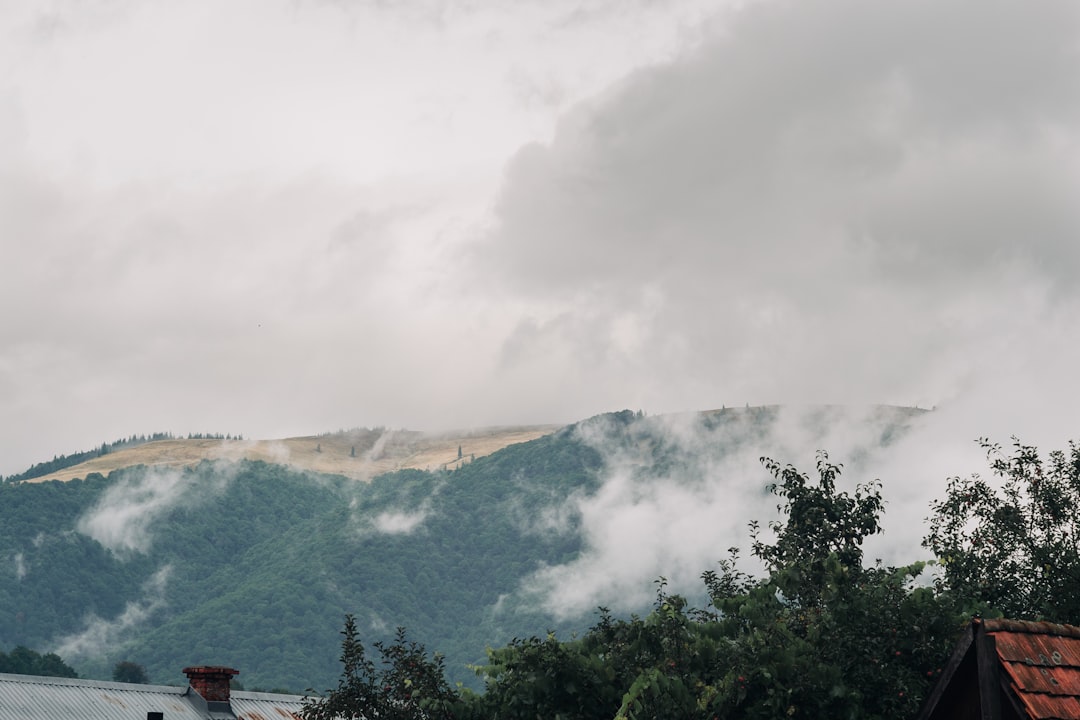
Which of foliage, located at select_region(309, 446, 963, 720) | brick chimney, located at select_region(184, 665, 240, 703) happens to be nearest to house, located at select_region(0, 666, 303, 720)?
brick chimney, located at select_region(184, 665, 240, 703)

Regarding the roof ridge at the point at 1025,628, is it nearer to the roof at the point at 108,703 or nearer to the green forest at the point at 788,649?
the green forest at the point at 788,649

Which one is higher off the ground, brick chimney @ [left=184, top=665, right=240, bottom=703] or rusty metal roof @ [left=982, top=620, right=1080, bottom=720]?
rusty metal roof @ [left=982, top=620, right=1080, bottom=720]

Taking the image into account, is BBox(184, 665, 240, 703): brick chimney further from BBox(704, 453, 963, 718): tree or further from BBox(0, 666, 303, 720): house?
BBox(704, 453, 963, 718): tree

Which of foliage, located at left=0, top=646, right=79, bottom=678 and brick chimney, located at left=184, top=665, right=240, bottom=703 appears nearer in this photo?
brick chimney, located at left=184, top=665, right=240, bottom=703

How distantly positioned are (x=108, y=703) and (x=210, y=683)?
21.2 feet

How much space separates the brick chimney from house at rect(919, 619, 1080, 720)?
50603mm

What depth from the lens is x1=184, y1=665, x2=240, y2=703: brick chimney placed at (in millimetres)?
59219

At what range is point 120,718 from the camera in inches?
2074

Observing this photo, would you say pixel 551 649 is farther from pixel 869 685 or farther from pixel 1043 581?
pixel 1043 581

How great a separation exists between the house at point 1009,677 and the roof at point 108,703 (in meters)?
37.3

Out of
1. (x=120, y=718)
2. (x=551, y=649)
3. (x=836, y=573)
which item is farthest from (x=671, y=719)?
(x=120, y=718)

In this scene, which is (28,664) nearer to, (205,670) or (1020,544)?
(205,670)

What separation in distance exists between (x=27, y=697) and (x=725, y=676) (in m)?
33.6

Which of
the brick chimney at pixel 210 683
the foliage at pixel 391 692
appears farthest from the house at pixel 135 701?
the foliage at pixel 391 692
